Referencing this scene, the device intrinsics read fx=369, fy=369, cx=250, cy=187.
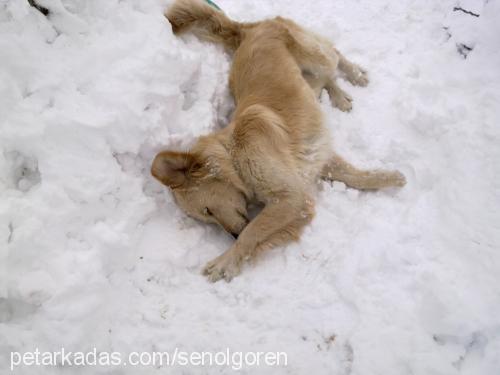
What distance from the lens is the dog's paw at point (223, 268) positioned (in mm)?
2922

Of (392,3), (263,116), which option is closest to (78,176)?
(263,116)

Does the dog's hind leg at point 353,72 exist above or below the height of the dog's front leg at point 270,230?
above

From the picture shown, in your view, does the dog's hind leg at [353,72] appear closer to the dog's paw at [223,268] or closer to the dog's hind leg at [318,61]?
the dog's hind leg at [318,61]

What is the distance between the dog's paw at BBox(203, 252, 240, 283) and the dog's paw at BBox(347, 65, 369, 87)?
8.57 feet

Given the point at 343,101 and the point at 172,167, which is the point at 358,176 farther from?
the point at 172,167

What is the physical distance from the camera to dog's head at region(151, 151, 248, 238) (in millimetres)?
3158

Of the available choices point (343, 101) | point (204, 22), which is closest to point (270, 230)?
point (343, 101)

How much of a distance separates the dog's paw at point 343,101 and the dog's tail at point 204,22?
132 cm

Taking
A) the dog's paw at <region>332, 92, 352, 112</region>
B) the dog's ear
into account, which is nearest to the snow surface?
the dog's ear

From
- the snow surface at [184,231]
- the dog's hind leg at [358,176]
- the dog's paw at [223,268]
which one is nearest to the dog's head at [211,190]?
the snow surface at [184,231]

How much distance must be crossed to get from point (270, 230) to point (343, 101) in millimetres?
1877

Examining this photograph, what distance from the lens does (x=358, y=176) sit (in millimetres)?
3453

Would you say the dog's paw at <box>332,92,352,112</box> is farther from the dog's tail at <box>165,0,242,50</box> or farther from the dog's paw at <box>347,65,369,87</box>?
the dog's tail at <box>165,0,242,50</box>

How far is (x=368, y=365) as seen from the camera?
7.93ft
